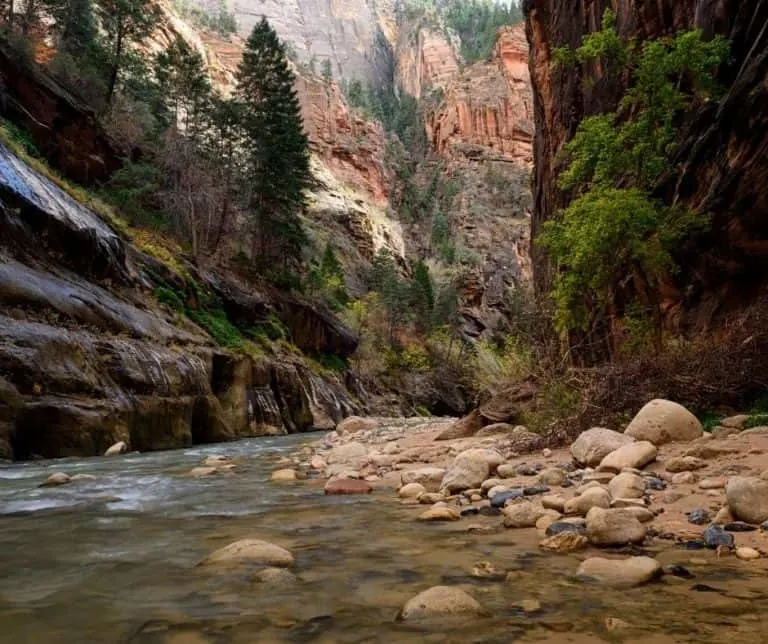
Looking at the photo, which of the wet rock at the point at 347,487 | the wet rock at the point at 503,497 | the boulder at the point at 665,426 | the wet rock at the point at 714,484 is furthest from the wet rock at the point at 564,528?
the wet rock at the point at 347,487

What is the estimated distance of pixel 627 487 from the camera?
4480 millimetres

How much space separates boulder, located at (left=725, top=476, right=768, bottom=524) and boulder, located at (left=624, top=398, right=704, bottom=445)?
94.5 inches

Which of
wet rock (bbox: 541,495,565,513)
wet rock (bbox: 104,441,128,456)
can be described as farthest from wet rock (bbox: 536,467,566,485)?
wet rock (bbox: 104,441,128,456)

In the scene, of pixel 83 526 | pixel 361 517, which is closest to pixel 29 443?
pixel 83 526

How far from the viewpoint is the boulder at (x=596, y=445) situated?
575 centimetres

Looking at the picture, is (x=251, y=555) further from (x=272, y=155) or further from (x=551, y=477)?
(x=272, y=155)

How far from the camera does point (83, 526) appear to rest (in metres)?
4.52

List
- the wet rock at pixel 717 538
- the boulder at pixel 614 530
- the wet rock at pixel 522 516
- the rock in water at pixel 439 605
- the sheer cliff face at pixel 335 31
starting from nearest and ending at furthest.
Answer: the rock in water at pixel 439 605 < the wet rock at pixel 717 538 < the boulder at pixel 614 530 < the wet rock at pixel 522 516 < the sheer cliff face at pixel 335 31

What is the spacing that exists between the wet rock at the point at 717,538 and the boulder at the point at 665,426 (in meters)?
2.74

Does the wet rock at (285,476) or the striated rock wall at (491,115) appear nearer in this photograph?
the wet rock at (285,476)

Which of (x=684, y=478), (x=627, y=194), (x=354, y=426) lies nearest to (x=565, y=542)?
(x=684, y=478)

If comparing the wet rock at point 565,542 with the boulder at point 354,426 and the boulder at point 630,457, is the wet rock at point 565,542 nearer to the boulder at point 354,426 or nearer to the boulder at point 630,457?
the boulder at point 630,457

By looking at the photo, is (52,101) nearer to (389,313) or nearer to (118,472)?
(118,472)

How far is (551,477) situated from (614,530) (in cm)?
201
